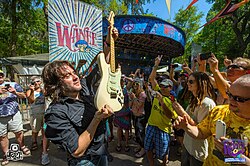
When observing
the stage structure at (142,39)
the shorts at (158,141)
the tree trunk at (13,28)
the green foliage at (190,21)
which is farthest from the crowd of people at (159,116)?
the green foliage at (190,21)

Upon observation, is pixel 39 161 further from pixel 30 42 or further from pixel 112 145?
pixel 30 42

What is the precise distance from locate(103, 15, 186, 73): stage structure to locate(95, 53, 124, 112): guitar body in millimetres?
11006

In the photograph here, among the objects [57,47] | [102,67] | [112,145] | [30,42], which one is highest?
[30,42]

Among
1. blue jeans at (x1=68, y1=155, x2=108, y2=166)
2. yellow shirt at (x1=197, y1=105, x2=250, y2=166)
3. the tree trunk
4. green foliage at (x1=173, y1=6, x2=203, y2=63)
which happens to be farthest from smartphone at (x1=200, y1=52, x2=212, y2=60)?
green foliage at (x1=173, y1=6, x2=203, y2=63)

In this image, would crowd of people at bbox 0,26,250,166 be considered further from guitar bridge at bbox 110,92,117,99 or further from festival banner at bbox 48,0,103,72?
festival banner at bbox 48,0,103,72

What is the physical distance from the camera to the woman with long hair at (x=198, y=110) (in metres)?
1.92

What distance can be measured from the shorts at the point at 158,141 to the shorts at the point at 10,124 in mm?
2662

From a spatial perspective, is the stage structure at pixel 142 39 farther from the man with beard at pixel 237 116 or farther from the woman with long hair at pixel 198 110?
the man with beard at pixel 237 116

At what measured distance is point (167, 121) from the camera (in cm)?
286

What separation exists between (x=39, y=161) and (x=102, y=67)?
3097 millimetres

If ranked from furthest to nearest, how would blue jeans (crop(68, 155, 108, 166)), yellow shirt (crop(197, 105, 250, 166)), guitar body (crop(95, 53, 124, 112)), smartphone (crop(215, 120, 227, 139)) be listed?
blue jeans (crop(68, 155, 108, 166)) < guitar body (crop(95, 53, 124, 112)) < yellow shirt (crop(197, 105, 250, 166)) < smartphone (crop(215, 120, 227, 139))

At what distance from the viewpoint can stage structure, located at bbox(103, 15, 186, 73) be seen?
43.0 ft

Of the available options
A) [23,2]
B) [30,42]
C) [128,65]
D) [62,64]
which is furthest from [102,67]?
[128,65]

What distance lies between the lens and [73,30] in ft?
9.85
